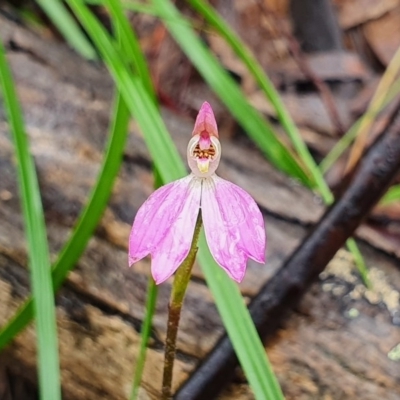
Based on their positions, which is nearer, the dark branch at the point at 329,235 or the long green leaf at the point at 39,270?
the long green leaf at the point at 39,270

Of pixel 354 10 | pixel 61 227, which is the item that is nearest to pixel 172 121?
pixel 61 227

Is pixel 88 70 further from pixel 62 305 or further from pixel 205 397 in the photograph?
pixel 205 397

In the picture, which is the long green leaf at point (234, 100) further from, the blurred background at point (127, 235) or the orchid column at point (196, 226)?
the orchid column at point (196, 226)

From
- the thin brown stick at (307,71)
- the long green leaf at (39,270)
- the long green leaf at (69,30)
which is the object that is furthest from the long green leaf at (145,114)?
the thin brown stick at (307,71)

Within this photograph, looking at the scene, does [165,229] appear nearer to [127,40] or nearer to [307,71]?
[127,40]

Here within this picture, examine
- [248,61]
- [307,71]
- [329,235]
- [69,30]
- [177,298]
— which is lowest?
[177,298]

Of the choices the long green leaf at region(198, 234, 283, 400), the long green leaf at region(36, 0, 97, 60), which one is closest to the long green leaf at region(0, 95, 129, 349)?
the long green leaf at region(198, 234, 283, 400)

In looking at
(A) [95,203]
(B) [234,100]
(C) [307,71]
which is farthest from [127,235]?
(C) [307,71]

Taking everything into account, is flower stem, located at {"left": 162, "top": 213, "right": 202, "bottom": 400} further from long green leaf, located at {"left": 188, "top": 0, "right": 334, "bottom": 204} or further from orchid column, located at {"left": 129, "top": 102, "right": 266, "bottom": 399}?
long green leaf, located at {"left": 188, "top": 0, "right": 334, "bottom": 204}
